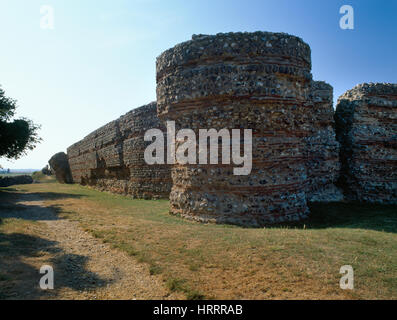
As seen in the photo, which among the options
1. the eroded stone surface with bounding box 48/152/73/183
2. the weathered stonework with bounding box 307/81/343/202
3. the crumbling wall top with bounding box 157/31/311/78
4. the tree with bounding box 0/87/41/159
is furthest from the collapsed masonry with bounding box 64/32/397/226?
the eroded stone surface with bounding box 48/152/73/183

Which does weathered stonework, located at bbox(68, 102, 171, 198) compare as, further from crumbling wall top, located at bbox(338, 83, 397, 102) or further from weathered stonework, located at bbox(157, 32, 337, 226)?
crumbling wall top, located at bbox(338, 83, 397, 102)

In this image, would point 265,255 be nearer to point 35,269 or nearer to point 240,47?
point 35,269

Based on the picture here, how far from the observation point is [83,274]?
407cm

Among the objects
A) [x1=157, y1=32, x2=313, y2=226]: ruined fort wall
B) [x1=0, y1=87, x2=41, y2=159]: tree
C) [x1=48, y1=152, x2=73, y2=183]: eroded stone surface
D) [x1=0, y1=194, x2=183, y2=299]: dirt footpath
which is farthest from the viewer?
[x1=48, y1=152, x2=73, y2=183]: eroded stone surface

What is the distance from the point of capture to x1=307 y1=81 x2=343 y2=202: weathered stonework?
9.23 metres

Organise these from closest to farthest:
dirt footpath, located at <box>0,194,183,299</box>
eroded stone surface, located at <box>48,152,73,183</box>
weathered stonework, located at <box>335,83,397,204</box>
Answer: dirt footpath, located at <box>0,194,183,299</box>
weathered stonework, located at <box>335,83,397,204</box>
eroded stone surface, located at <box>48,152,73,183</box>

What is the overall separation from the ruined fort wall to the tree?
14813 millimetres

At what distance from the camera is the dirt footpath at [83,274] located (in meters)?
3.43

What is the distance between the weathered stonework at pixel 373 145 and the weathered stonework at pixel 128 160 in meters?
7.41

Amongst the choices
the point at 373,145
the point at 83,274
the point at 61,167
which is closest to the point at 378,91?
the point at 373,145

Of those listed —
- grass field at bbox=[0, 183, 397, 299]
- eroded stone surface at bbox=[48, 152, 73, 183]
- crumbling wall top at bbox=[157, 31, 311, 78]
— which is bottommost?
grass field at bbox=[0, 183, 397, 299]

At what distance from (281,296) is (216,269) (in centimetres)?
110

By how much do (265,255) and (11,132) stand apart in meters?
19.0
